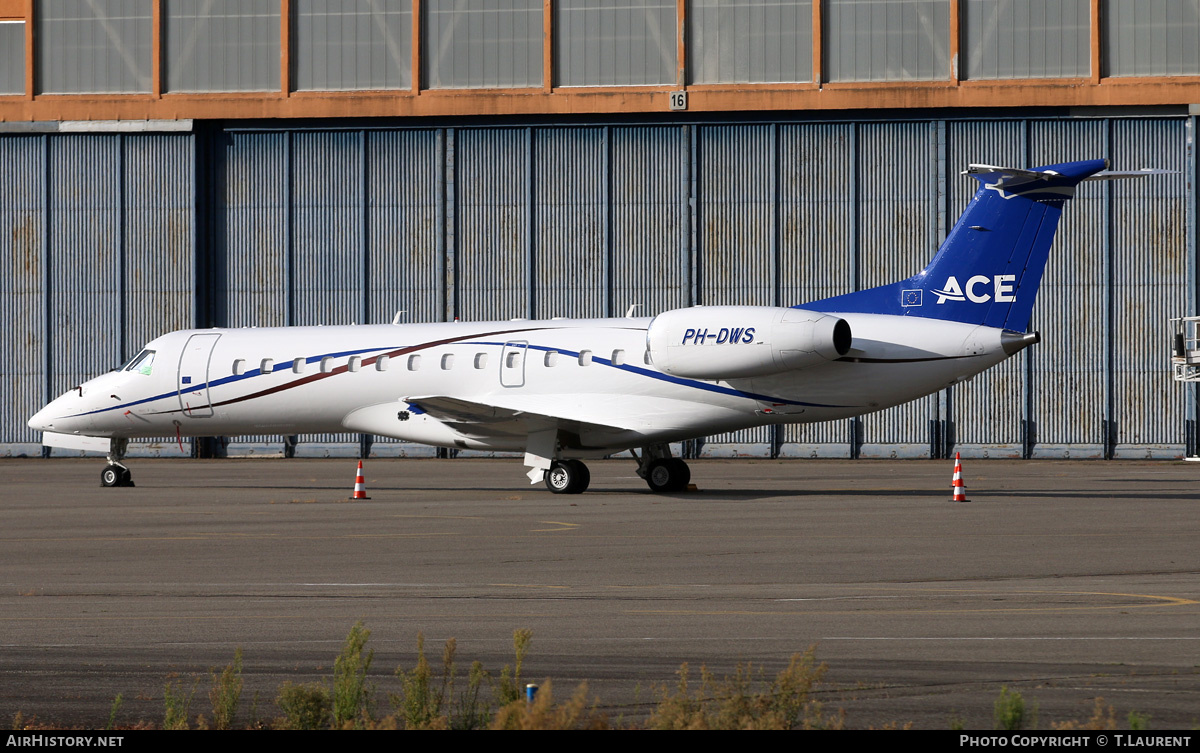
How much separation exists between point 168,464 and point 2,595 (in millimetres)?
28026

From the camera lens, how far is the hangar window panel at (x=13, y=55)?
136ft

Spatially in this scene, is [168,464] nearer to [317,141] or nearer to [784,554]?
[317,141]

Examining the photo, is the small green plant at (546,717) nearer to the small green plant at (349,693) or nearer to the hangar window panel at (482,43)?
the small green plant at (349,693)

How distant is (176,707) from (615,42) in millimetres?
34573

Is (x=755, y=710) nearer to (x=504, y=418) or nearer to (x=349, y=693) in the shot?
(x=349, y=693)

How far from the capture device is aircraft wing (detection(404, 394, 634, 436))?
2394 cm

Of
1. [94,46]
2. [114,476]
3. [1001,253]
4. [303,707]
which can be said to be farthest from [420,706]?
[94,46]

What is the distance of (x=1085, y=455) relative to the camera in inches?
1501

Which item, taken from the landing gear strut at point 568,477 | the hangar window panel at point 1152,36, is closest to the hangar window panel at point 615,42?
the hangar window panel at point 1152,36

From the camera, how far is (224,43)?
133 ft

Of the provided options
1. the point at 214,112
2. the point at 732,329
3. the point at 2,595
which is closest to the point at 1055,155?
the point at 732,329

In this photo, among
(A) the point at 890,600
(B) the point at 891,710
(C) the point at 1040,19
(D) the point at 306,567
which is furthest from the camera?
(C) the point at 1040,19

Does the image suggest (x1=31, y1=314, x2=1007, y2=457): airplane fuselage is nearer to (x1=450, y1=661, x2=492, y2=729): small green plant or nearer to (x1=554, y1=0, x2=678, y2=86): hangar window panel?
(x1=554, y1=0, x2=678, y2=86): hangar window panel

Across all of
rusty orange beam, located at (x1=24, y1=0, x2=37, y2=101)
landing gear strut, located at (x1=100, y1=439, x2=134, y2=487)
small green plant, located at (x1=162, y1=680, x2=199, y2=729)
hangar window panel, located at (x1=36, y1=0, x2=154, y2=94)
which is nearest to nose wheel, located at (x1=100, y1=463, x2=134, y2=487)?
landing gear strut, located at (x1=100, y1=439, x2=134, y2=487)
